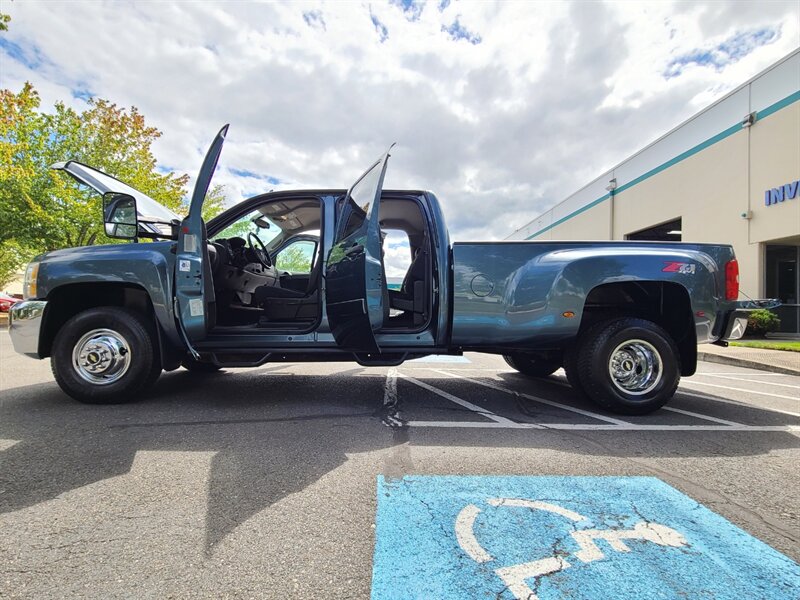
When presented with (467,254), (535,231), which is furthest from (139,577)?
(535,231)

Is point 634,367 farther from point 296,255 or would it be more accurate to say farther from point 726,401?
point 296,255

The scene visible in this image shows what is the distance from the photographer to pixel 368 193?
3.67 meters

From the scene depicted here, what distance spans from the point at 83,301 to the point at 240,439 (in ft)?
8.27

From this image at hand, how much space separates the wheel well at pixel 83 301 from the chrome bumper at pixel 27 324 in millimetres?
53

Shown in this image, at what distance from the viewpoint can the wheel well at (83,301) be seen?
4086 mm

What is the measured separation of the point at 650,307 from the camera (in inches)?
176

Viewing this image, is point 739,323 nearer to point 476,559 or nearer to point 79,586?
point 476,559

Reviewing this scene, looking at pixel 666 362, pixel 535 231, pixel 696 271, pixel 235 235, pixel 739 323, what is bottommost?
pixel 666 362

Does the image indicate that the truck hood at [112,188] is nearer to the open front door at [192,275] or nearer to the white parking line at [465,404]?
the open front door at [192,275]

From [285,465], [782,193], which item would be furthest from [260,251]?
[782,193]

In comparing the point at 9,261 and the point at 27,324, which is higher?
the point at 9,261

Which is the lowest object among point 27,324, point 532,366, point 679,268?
point 532,366

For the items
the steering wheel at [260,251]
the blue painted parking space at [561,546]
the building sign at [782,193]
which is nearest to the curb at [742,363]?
the building sign at [782,193]

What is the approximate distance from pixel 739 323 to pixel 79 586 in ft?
17.1
